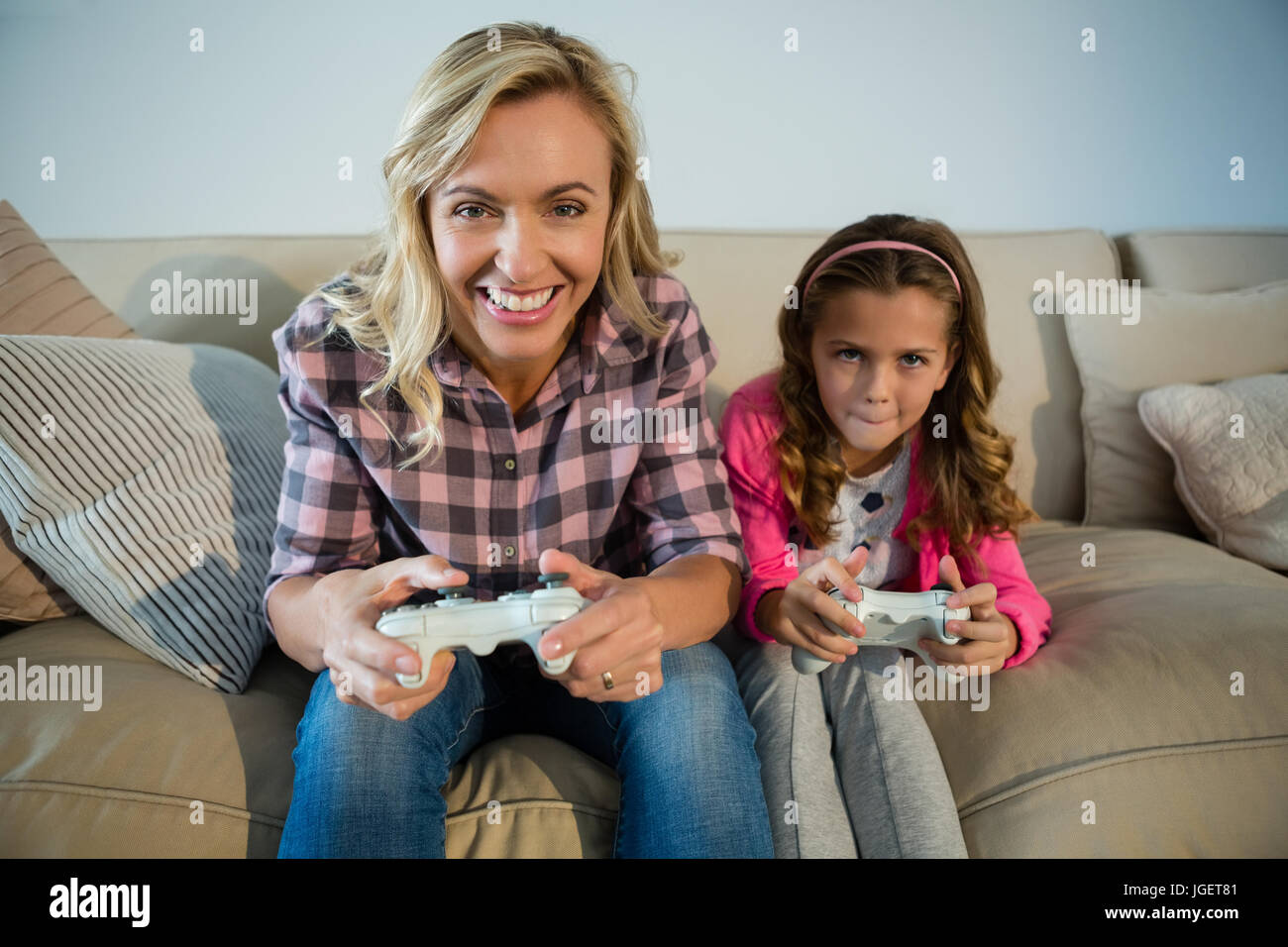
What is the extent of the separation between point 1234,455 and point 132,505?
1.49 m

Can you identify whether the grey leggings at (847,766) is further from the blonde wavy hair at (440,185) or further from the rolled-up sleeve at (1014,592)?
the blonde wavy hair at (440,185)

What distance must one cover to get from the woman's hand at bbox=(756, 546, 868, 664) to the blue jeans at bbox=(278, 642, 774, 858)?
3.4 inches

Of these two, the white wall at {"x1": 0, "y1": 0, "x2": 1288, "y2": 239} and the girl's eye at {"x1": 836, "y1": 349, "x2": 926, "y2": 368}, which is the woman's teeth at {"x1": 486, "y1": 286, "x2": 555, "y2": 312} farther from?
the white wall at {"x1": 0, "y1": 0, "x2": 1288, "y2": 239}

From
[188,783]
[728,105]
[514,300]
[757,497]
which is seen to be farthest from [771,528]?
[728,105]

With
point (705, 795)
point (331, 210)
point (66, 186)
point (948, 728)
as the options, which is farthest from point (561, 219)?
point (66, 186)

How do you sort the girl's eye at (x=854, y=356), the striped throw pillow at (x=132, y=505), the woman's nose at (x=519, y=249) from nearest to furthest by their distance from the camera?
the woman's nose at (x=519, y=249) → the striped throw pillow at (x=132, y=505) → the girl's eye at (x=854, y=356)

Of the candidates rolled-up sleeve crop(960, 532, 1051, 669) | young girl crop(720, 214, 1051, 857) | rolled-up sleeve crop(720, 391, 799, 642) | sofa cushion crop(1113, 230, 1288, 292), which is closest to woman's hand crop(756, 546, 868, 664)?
young girl crop(720, 214, 1051, 857)

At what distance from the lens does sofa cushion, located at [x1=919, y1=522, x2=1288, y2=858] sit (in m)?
0.85

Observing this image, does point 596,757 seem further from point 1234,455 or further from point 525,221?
point 1234,455

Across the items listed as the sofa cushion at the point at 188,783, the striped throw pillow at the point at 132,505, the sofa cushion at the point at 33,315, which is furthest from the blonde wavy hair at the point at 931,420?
the sofa cushion at the point at 33,315

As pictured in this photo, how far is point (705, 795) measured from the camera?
0.81 metres

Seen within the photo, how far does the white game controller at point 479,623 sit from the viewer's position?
73 cm

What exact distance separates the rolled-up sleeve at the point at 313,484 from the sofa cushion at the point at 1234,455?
1194 millimetres
